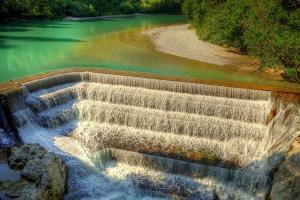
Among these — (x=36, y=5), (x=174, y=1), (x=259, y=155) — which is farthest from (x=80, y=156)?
(x=174, y=1)

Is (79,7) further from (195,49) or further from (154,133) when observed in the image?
(154,133)

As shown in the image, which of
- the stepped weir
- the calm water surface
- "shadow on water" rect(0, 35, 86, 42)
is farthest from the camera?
"shadow on water" rect(0, 35, 86, 42)

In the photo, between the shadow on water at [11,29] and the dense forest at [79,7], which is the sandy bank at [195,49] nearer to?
the shadow on water at [11,29]

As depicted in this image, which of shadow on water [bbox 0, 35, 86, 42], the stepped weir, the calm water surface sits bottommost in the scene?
the stepped weir

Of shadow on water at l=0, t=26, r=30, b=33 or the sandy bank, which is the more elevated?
shadow on water at l=0, t=26, r=30, b=33

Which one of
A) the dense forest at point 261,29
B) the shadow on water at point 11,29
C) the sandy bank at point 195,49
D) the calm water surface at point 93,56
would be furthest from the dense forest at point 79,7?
the dense forest at point 261,29

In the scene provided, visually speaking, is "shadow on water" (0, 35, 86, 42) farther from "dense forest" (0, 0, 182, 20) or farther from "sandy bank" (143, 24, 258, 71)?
"dense forest" (0, 0, 182, 20)

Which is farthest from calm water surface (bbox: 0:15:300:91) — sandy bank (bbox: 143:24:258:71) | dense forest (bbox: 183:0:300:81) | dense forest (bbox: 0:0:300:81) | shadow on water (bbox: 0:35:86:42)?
dense forest (bbox: 0:0:300:81)
